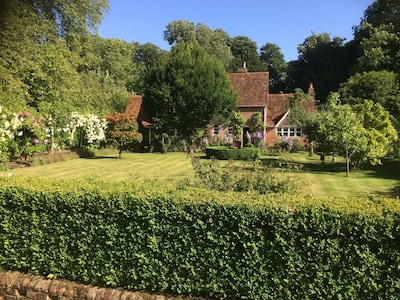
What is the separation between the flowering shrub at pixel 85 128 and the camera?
22.8 metres

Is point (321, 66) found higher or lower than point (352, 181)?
higher

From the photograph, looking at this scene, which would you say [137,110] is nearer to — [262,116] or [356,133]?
[262,116]

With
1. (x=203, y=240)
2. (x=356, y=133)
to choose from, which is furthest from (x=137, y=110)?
(x=203, y=240)

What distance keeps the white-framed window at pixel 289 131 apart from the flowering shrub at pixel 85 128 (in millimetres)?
19158

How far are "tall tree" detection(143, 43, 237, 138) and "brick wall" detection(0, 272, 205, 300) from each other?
27.4m

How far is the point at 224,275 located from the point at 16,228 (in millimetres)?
3152

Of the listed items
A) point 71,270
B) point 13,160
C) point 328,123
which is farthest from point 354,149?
point 13,160

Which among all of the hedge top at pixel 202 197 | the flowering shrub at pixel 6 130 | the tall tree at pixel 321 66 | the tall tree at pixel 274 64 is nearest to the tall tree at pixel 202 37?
the tall tree at pixel 274 64

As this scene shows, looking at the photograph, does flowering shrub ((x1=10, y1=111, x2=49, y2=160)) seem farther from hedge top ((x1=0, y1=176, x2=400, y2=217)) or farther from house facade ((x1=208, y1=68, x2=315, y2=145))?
house facade ((x1=208, y1=68, x2=315, y2=145))

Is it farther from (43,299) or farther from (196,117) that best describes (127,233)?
(196,117)

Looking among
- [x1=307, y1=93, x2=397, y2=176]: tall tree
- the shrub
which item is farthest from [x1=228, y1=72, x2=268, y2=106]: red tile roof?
the shrub

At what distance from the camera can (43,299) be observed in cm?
478

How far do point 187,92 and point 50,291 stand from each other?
2787 centimetres

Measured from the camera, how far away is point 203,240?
4.36m
